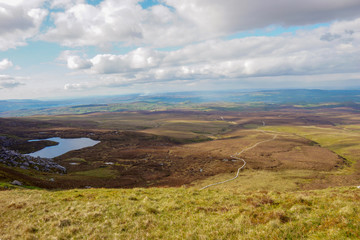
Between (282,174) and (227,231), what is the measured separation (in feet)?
218

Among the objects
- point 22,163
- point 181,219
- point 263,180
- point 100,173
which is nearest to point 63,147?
point 22,163

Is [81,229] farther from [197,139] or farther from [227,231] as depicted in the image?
[197,139]

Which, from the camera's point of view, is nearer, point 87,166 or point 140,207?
point 140,207

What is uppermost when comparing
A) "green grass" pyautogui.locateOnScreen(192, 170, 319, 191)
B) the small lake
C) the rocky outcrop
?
the rocky outcrop

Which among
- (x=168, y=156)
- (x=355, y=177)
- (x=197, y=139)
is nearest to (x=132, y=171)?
(x=168, y=156)

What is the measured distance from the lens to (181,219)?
53.2 ft

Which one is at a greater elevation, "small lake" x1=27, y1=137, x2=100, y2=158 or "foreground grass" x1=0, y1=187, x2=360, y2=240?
"foreground grass" x1=0, y1=187, x2=360, y2=240

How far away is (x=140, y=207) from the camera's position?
19.0 m

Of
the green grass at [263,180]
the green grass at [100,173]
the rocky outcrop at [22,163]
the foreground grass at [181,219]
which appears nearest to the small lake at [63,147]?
the rocky outcrop at [22,163]

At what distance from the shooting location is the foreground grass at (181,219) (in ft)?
43.0

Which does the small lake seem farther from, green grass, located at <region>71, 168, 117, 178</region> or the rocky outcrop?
green grass, located at <region>71, 168, 117, 178</region>

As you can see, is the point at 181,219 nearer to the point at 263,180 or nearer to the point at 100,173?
the point at 263,180

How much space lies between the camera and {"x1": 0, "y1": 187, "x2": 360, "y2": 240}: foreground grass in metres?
13.1

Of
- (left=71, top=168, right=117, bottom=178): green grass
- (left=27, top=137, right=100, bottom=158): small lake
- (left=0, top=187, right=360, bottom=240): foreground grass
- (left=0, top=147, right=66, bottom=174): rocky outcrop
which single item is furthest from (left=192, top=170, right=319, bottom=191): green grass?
(left=27, top=137, right=100, bottom=158): small lake
